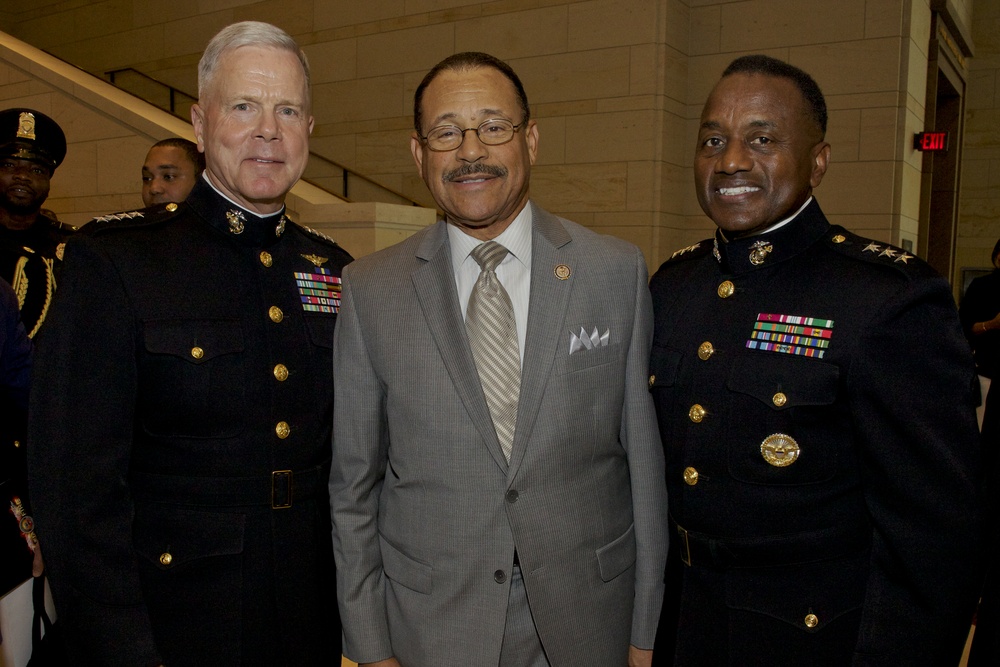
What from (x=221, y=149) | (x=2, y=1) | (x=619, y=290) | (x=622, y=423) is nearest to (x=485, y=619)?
(x=622, y=423)

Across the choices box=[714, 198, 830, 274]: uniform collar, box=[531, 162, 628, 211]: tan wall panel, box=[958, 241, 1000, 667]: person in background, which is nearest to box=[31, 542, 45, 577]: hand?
box=[714, 198, 830, 274]: uniform collar

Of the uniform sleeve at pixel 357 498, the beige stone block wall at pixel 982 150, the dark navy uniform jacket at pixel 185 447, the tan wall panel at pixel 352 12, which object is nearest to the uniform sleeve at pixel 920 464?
the uniform sleeve at pixel 357 498

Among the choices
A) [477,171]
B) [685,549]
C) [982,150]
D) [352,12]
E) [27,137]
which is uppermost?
[352,12]

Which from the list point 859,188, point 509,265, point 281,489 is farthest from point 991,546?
point 859,188

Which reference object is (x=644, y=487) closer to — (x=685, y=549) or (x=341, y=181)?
(x=685, y=549)

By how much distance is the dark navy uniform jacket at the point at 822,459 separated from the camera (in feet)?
4.86

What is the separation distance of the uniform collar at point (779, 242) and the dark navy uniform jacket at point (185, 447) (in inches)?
42.8

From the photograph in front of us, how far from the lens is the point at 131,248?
1.73 metres

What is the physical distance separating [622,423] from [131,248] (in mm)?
1282

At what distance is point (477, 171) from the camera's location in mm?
1816

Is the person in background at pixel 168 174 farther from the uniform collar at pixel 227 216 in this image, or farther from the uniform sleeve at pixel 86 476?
the uniform sleeve at pixel 86 476

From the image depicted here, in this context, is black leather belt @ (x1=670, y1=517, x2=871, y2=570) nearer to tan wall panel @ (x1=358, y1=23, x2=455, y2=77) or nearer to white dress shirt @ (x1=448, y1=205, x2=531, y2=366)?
white dress shirt @ (x1=448, y1=205, x2=531, y2=366)

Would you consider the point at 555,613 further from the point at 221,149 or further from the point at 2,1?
the point at 2,1

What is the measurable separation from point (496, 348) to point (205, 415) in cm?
71
